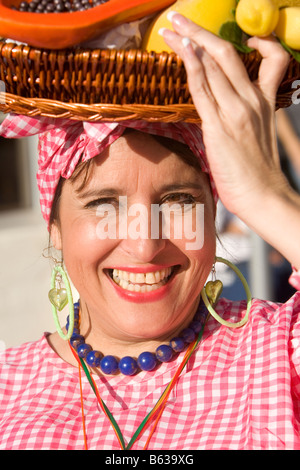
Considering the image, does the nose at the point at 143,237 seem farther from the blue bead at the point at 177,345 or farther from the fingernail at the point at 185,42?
the fingernail at the point at 185,42

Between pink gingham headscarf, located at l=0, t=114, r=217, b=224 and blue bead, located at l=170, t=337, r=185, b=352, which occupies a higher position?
pink gingham headscarf, located at l=0, t=114, r=217, b=224

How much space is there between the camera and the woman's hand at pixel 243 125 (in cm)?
141

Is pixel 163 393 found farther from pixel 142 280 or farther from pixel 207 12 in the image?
pixel 207 12

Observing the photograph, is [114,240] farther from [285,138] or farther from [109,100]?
[285,138]

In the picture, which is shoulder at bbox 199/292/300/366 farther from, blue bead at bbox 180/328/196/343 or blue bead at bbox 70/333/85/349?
blue bead at bbox 70/333/85/349

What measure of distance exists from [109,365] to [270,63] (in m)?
0.99

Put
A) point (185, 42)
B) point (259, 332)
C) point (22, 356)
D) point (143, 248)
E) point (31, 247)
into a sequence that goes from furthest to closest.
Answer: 1. point (31, 247)
2. point (22, 356)
3. point (259, 332)
4. point (143, 248)
5. point (185, 42)

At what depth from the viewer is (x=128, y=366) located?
197 cm

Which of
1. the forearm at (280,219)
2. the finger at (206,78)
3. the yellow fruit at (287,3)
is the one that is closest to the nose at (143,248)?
the forearm at (280,219)

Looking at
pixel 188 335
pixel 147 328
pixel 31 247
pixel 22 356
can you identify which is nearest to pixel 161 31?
pixel 147 328

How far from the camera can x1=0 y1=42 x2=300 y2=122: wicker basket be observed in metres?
1.46

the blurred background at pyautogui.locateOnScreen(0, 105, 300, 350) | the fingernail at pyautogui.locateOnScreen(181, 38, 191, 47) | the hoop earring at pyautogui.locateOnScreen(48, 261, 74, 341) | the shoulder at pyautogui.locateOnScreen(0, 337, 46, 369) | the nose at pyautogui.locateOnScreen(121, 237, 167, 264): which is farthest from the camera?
the blurred background at pyautogui.locateOnScreen(0, 105, 300, 350)

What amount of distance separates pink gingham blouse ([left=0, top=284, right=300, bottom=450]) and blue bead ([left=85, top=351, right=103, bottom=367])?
6 cm

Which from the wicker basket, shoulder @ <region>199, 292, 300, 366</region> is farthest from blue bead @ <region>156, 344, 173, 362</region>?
the wicker basket
